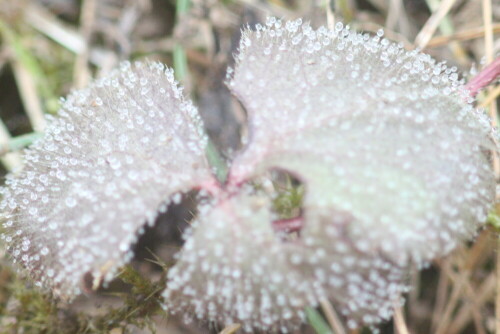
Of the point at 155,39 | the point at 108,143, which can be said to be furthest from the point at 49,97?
the point at 108,143

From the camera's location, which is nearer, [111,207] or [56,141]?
[111,207]

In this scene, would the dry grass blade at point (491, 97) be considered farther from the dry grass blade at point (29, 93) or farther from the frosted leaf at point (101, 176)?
the dry grass blade at point (29, 93)

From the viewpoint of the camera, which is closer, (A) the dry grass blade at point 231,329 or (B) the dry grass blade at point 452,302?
(A) the dry grass blade at point 231,329

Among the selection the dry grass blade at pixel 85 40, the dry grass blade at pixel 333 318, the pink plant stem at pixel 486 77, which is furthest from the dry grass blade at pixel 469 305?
the dry grass blade at pixel 85 40

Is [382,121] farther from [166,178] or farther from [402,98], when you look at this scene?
[166,178]

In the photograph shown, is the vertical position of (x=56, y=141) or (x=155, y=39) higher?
(x=155, y=39)

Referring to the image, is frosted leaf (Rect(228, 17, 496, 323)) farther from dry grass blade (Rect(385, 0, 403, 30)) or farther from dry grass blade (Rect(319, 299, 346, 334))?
dry grass blade (Rect(385, 0, 403, 30))

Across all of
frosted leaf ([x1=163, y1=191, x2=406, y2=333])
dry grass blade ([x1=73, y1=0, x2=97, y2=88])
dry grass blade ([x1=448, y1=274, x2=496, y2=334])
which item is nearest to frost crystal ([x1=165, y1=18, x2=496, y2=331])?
frosted leaf ([x1=163, y1=191, x2=406, y2=333])

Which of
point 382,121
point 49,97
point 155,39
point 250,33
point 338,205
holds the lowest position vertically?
point 338,205
